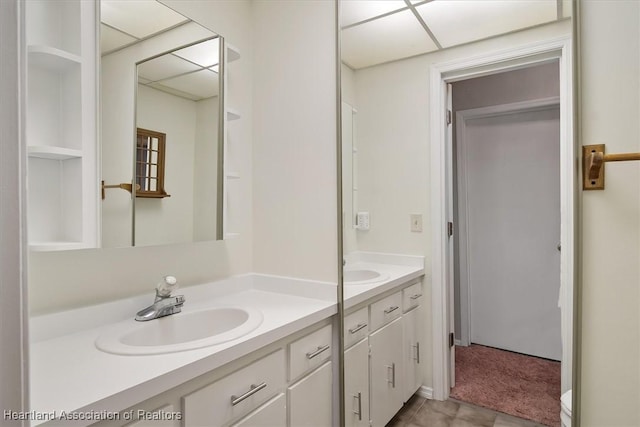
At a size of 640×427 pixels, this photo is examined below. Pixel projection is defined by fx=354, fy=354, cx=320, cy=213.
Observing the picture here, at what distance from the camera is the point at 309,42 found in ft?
5.39

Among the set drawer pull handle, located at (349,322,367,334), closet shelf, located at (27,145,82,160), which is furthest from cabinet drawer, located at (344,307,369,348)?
closet shelf, located at (27,145,82,160)

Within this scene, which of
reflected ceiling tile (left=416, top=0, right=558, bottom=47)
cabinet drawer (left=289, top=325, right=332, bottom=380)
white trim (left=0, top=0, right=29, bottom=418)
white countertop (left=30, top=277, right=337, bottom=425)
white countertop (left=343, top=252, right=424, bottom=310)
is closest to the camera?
white trim (left=0, top=0, right=29, bottom=418)

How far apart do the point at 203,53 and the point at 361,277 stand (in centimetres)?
122

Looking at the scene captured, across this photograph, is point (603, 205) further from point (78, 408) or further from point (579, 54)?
point (78, 408)

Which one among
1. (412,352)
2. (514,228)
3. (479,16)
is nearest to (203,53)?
(479,16)

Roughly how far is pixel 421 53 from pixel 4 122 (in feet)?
4.32

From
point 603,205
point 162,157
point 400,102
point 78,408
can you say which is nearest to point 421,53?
point 400,102

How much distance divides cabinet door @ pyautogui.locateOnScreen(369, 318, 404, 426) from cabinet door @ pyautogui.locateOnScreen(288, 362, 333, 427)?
226 millimetres

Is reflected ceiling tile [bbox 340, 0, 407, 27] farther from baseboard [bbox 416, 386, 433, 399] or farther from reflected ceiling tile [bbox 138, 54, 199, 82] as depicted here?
baseboard [bbox 416, 386, 433, 399]

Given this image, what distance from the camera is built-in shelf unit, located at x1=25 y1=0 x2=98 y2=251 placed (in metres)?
1.05

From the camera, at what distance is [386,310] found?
1572 mm

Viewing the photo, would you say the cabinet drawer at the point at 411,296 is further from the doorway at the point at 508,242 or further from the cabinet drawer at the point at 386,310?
the doorway at the point at 508,242

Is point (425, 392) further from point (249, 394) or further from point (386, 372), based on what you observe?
point (249, 394)

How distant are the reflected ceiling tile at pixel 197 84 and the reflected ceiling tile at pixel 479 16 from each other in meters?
0.92
